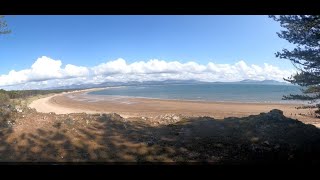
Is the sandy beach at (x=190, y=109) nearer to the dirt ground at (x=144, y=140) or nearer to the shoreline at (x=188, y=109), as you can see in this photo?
the shoreline at (x=188, y=109)

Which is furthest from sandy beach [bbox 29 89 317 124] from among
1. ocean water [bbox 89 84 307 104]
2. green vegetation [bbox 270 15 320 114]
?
green vegetation [bbox 270 15 320 114]

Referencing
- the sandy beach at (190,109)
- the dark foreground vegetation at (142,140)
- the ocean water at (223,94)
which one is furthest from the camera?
the ocean water at (223,94)

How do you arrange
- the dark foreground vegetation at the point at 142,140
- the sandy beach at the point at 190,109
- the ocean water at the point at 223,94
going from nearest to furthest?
the dark foreground vegetation at the point at 142,140 → the sandy beach at the point at 190,109 → the ocean water at the point at 223,94

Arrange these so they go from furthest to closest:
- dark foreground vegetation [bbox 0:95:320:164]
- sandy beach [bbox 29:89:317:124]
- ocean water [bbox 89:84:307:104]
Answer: ocean water [bbox 89:84:307:104] < sandy beach [bbox 29:89:317:124] < dark foreground vegetation [bbox 0:95:320:164]

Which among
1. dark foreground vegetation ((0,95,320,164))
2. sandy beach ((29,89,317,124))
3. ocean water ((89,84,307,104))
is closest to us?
dark foreground vegetation ((0,95,320,164))

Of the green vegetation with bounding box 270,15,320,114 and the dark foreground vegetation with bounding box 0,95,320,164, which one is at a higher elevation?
the green vegetation with bounding box 270,15,320,114

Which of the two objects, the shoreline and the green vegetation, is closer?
the green vegetation

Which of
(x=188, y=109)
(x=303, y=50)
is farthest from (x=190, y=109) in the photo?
(x=303, y=50)

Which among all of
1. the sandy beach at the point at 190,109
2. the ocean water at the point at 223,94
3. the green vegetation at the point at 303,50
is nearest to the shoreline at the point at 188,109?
the sandy beach at the point at 190,109

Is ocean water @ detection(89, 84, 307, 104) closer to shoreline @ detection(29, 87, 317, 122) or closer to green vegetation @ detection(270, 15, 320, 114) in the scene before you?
shoreline @ detection(29, 87, 317, 122)

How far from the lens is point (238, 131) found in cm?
881

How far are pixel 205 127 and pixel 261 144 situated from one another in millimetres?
2721
